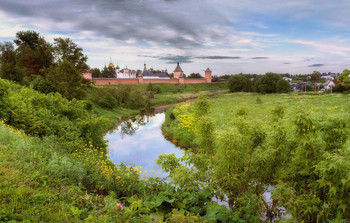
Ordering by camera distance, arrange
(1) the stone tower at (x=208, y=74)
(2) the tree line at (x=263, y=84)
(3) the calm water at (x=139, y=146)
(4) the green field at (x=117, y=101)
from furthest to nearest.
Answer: (1) the stone tower at (x=208, y=74) → (2) the tree line at (x=263, y=84) → (4) the green field at (x=117, y=101) → (3) the calm water at (x=139, y=146)

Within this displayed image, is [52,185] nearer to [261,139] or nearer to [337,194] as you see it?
[261,139]

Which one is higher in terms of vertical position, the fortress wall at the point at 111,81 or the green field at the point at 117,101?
the fortress wall at the point at 111,81

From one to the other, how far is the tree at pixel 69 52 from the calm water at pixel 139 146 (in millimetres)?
9065

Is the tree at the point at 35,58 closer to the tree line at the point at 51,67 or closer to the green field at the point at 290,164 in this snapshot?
the tree line at the point at 51,67

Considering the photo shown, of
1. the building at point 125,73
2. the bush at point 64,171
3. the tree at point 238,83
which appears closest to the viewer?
the bush at point 64,171

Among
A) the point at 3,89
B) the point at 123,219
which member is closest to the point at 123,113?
the point at 3,89

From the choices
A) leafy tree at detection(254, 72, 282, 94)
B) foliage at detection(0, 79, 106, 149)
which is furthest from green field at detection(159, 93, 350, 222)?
leafy tree at detection(254, 72, 282, 94)

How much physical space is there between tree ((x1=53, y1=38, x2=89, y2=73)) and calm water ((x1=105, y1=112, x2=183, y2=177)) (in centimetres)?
907

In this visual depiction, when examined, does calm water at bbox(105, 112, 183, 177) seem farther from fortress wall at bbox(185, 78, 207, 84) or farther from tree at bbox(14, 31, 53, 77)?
fortress wall at bbox(185, 78, 207, 84)

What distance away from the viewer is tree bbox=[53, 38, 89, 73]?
24672 millimetres

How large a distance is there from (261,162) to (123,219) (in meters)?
3.41

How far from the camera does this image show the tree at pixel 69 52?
24672 millimetres

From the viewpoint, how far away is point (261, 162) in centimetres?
528

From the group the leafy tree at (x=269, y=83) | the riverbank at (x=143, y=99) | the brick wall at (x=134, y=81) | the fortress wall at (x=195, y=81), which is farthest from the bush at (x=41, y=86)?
the fortress wall at (x=195, y=81)
